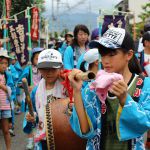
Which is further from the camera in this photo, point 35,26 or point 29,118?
point 35,26

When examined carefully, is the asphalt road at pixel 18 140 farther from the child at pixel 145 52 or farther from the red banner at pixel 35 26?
the red banner at pixel 35 26

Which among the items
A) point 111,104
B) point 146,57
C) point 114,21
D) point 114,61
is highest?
point 114,61

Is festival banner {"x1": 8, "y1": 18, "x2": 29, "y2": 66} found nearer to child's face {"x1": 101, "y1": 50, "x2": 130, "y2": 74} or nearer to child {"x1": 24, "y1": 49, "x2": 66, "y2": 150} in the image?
child {"x1": 24, "y1": 49, "x2": 66, "y2": 150}

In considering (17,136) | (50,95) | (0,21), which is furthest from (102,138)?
(0,21)

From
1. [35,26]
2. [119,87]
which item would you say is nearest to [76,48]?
[119,87]

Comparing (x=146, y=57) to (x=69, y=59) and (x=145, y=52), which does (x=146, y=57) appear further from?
(x=69, y=59)

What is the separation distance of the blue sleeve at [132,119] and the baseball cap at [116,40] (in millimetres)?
365

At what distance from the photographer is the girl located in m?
6.42

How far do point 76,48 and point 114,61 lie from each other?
13.5 feet

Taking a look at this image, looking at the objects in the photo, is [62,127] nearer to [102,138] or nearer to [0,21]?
[102,138]

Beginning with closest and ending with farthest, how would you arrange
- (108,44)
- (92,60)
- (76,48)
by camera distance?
1. (108,44)
2. (92,60)
3. (76,48)

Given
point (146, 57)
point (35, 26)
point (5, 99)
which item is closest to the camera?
point (146, 57)

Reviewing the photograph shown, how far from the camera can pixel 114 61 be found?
8.11ft

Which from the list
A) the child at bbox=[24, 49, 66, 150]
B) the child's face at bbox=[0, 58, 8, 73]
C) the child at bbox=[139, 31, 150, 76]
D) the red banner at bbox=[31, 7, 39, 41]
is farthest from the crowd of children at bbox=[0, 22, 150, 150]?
the red banner at bbox=[31, 7, 39, 41]
